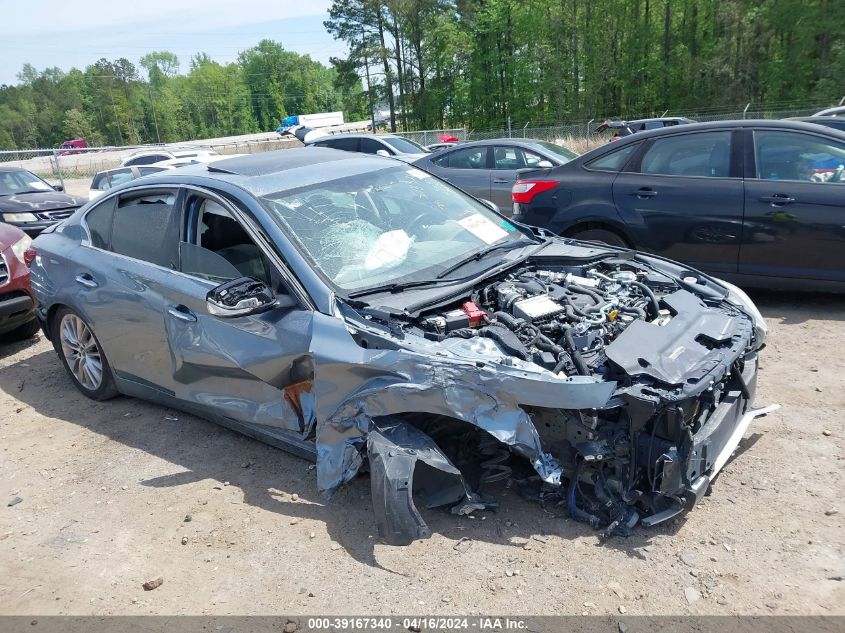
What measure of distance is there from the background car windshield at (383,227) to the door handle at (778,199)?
2653 mm

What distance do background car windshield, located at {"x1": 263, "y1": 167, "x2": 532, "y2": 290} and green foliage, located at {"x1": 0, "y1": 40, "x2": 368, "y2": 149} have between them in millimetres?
87834

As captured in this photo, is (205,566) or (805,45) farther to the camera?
(805,45)

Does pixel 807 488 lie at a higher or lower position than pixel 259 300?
lower

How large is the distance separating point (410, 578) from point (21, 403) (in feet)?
13.3

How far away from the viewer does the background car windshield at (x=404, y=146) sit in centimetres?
1631

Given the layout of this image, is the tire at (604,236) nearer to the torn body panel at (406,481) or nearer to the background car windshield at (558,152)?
the torn body panel at (406,481)

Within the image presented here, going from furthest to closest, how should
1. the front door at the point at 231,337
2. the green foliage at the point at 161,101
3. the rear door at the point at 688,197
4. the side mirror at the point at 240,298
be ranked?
the green foliage at the point at 161,101, the rear door at the point at 688,197, the front door at the point at 231,337, the side mirror at the point at 240,298

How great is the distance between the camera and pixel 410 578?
297 cm

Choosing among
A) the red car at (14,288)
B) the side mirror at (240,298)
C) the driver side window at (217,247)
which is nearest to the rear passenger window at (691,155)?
the driver side window at (217,247)

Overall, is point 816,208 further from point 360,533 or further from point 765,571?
point 360,533

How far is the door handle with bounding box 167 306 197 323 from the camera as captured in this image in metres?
4.02

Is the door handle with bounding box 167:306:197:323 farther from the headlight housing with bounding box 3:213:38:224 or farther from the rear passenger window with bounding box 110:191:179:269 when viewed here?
the headlight housing with bounding box 3:213:38:224

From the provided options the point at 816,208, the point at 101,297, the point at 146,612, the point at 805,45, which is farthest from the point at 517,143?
the point at 805,45

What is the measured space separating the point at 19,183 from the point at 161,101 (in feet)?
325
